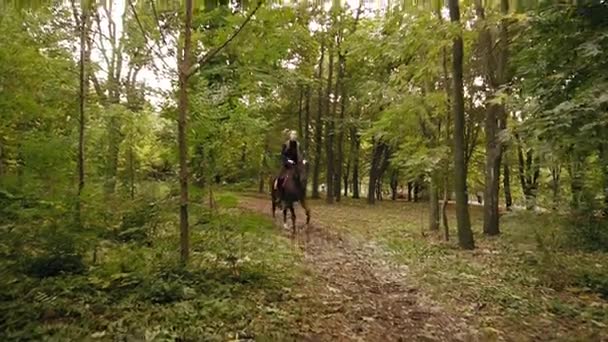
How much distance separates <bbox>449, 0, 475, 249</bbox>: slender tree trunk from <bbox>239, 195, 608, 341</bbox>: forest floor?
451 mm

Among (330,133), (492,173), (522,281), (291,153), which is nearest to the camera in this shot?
(522,281)

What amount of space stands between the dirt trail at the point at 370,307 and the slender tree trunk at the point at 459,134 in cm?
228

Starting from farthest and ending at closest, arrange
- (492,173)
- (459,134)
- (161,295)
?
(492,173) < (459,134) < (161,295)

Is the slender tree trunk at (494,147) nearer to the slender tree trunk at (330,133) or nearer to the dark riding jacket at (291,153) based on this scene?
the dark riding jacket at (291,153)

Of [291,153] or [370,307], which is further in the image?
[291,153]

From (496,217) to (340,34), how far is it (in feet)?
45.9

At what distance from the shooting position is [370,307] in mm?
5023

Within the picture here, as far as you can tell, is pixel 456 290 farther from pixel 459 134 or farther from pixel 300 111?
pixel 300 111

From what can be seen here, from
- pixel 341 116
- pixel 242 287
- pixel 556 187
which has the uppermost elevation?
pixel 341 116

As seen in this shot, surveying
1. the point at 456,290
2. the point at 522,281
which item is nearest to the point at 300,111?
the point at 522,281

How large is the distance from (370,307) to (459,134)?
195 inches

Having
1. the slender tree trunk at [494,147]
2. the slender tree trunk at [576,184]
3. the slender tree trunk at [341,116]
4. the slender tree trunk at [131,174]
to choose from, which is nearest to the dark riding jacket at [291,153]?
the slender tree trunk at [131,174]

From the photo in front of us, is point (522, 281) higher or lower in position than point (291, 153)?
lower

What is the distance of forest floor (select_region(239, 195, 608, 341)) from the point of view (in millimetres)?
4363
